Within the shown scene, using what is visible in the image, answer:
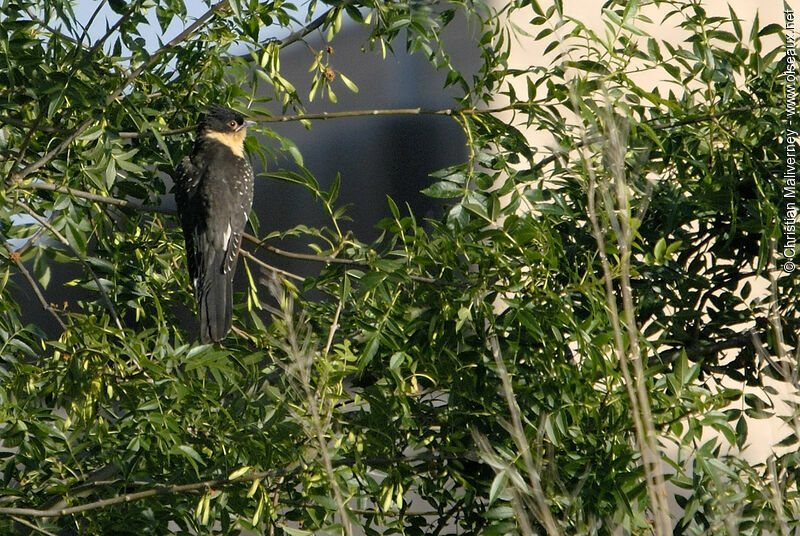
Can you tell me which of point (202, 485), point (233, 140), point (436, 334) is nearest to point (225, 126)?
point (233, 140)

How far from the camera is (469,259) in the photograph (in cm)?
206

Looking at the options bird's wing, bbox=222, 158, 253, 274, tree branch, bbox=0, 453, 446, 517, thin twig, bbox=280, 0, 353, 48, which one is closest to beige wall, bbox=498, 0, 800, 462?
bird's wing, bbox=222, 158, 253, 274

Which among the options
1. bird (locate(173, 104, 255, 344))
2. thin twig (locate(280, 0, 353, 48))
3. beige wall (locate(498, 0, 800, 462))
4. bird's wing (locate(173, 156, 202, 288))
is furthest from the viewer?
beige wall (locate(498, 0, 800, 462))

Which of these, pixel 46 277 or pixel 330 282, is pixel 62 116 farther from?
pixel 330 282

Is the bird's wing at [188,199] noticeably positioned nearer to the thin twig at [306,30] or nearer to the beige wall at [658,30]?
the thin twig at [306,30]

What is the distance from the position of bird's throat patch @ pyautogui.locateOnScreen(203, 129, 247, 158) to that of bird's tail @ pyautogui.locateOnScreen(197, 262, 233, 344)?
19.5 inches

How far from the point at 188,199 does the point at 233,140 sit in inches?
9.8

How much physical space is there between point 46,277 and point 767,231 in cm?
176

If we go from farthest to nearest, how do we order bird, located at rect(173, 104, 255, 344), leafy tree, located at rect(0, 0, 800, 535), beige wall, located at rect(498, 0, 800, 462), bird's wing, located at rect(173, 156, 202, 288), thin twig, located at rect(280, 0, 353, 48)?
1. beige wall, located at rect(498, 0, 800, 462)
2. bird's wing, located at rect(173, 156, 202, 288)
3. bird, located at rect(173, 104, 255, 344)
4. thin twig, located at rect(280, 0, 353, 48)
5. leafy tree, located at rect(0, 0, 800, 535)

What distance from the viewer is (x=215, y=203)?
10.1 feet

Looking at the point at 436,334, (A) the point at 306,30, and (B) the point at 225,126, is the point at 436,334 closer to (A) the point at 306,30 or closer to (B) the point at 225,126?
(A) the point at 306,30

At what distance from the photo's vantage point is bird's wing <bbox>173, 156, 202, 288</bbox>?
285cm

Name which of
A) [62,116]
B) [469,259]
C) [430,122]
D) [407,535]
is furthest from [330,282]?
[430,122]

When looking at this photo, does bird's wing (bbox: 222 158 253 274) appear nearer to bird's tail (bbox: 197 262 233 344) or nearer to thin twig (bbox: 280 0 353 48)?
bird's tail (bbox: 197 262 233 344)
